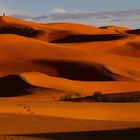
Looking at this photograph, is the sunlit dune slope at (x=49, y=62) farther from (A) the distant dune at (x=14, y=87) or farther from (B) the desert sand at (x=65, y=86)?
(A) the distant dune at (x=14, y=87)

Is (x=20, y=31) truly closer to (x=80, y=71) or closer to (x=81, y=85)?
(x=80, y=71)

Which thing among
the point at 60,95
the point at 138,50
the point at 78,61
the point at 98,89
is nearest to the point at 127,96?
the point at 60,95

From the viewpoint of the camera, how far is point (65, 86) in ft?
111

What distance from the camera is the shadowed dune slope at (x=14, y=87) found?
1290 inches

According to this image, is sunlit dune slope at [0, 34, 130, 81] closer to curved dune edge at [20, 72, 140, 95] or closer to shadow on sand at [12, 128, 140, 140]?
curved dune edge at [20, 72, 140, 95]

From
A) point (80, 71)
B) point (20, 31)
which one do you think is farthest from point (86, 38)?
point (80, 71)

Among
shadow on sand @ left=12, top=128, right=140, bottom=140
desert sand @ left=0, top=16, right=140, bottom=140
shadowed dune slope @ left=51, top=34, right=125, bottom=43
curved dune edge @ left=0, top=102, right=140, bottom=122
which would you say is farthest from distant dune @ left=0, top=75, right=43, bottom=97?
shadowed dune slope @ left=51, top=34, right=125, bottom=43

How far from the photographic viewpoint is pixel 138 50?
60062mm

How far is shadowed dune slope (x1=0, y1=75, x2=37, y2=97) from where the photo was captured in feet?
107

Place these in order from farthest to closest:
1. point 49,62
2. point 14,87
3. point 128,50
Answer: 1. point 128,50
2. point 49,62
3. point 14,87

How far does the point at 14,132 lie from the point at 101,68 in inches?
1074

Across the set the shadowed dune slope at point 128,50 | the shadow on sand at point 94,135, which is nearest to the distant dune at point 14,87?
the shadow on sand at point 94,135

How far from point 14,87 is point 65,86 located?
9.79 ft

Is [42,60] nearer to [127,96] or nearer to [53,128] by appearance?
[127,96]
